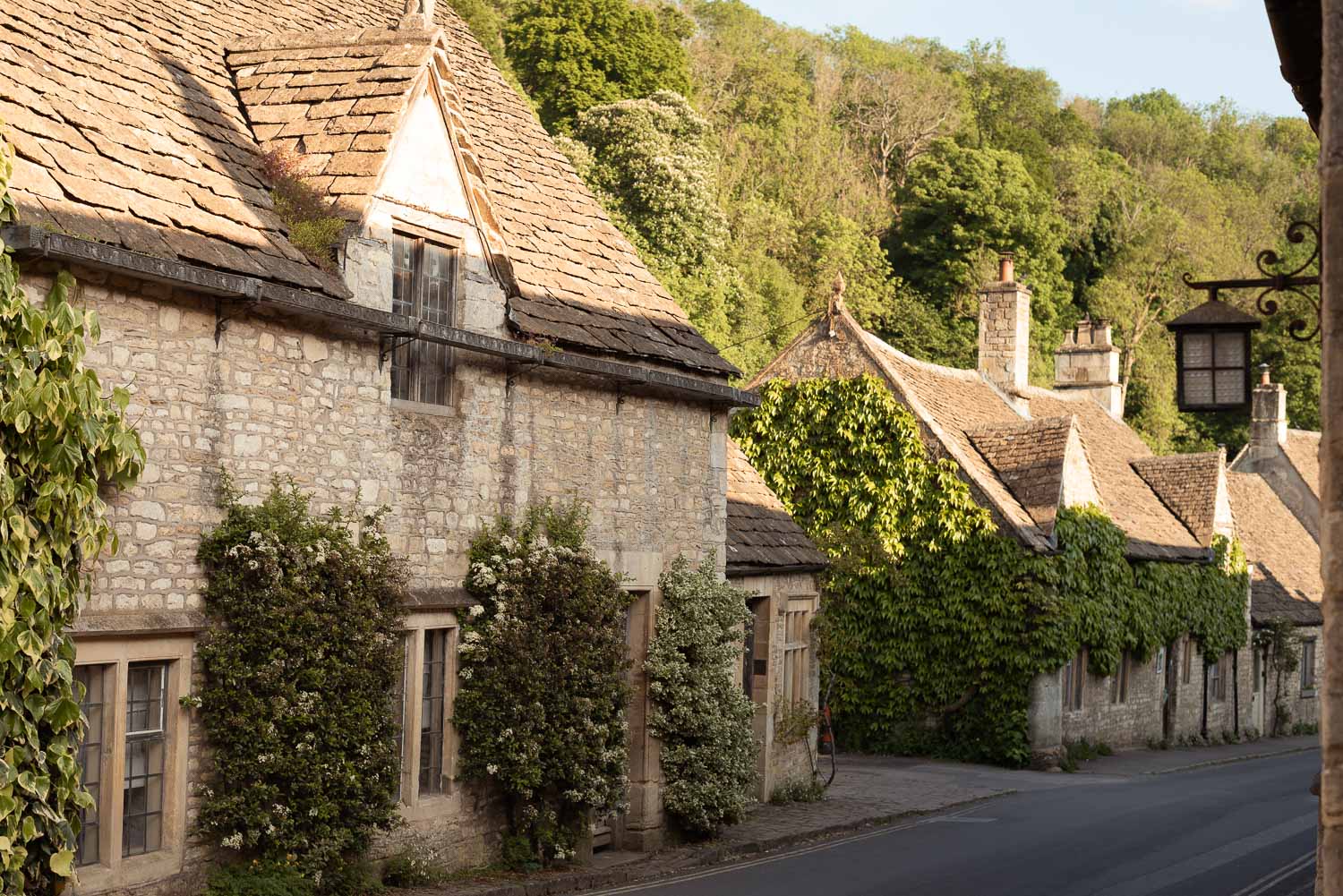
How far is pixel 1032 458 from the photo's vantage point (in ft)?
95.8

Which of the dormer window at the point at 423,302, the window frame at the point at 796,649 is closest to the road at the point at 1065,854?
the window frame at the point at 796,649

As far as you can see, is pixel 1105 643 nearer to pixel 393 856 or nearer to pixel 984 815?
pixel 984 815

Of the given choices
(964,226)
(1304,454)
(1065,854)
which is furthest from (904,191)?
(1065,854)

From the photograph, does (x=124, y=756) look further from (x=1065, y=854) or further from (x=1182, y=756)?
(x=1182, y=756)

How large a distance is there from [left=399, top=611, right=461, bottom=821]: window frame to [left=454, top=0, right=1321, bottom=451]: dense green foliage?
30.5 metres

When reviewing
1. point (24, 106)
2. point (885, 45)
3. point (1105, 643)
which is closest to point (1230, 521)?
point (1105, 643)

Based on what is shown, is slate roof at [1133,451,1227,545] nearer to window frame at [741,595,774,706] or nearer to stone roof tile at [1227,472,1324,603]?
stone roof tile at [1227,472,1324,603]

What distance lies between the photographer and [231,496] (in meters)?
11.8

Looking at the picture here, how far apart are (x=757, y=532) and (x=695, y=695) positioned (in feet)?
13.7

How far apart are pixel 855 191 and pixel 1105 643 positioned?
35717 millimetres

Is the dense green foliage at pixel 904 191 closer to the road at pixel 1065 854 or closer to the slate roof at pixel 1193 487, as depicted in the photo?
the slate roof at pixel 1193 487

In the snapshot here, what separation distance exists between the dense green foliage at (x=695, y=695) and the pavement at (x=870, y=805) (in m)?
0.50

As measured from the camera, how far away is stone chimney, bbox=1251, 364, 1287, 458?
2047 inches

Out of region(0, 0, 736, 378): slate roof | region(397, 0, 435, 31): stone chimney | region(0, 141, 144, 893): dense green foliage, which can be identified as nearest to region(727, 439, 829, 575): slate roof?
region(0, 0, 736, 378): slate roof
